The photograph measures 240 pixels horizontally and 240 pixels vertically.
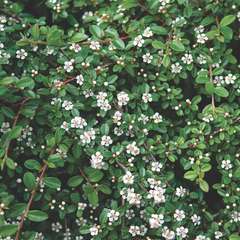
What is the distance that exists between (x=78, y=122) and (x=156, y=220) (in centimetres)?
41

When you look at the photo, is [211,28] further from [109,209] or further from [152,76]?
[109,209]

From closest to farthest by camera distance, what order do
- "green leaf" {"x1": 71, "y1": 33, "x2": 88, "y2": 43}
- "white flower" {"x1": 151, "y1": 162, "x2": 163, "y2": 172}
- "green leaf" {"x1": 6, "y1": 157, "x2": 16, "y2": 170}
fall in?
"green leaf" {"x1": 6, "y1": 157, "x2": 16, "y2": 170}
"white flower" {"x1": 151, "y1": 162, "x2": 163, "y2": 172}
"green leaf" {"x1": 71, "y1": 33, "x2": 88, "y2": 43}

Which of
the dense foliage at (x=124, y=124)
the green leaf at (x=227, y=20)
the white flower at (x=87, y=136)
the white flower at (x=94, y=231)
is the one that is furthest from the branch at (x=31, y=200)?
the green leaf at (x=227, y=20)

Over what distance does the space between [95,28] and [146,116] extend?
0.37 meters

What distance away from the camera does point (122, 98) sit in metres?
2.01

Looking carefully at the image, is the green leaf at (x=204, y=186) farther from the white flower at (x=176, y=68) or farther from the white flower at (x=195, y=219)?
the white flower at (x=176, y=68)

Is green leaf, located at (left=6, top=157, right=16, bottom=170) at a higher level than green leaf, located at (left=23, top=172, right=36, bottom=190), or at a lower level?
higher

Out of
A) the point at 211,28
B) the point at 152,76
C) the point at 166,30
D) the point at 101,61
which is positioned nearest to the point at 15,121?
the point at 101,61

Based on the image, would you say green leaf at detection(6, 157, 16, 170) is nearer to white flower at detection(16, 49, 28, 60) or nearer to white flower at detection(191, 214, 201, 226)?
white flower at detection(16, 49, 28, 60)

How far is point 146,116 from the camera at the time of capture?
2.03 m

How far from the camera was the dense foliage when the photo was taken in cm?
193

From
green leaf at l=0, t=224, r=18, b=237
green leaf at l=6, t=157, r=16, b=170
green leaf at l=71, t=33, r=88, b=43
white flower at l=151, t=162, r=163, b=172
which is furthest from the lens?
green leaf at l=71, t=33, r=88, b=43

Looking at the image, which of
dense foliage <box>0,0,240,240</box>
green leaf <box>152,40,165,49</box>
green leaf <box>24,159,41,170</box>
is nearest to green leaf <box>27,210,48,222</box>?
dense foliage <box>0,0,240,240</box>

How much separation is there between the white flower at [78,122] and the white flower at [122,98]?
15 cm
